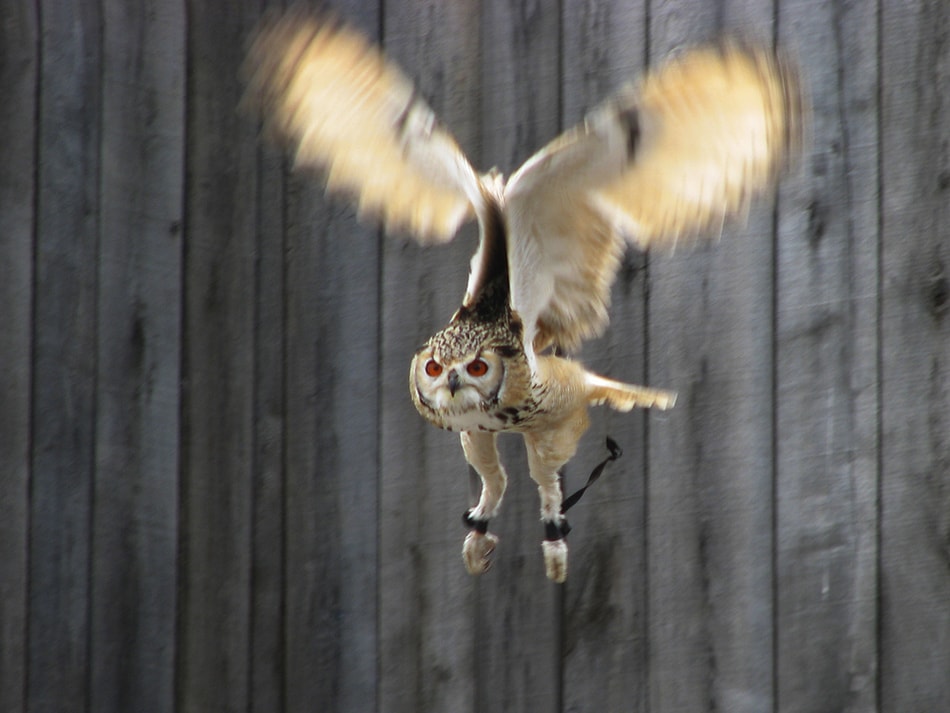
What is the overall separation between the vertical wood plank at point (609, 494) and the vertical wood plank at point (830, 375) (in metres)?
0.18

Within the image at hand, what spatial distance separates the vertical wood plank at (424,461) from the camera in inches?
71.6

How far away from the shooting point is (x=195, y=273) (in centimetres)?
197

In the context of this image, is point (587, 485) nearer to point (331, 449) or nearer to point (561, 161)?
point (561, 161)

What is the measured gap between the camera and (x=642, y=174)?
1130 mm

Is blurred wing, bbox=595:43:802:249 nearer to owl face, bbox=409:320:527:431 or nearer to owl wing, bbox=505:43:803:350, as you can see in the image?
owl wing, bbox=505:43:803:350

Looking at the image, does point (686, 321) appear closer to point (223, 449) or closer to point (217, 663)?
point (223, 449)

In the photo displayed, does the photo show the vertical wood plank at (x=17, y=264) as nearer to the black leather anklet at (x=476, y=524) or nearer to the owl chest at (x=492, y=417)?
the black leather anklet at (x=476, y=524)

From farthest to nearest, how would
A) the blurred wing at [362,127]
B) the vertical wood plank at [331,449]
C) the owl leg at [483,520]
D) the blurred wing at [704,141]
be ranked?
the vertical wood plank at [331,449], the owl leg at [483,520], the blurred wing at [362,127], the blurred wing at [704,141]

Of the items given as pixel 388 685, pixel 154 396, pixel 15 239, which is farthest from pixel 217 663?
pixel 15 239

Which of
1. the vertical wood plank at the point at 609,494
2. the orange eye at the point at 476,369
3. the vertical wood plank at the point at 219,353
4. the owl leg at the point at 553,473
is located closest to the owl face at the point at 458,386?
the orange eye at the point at 476,369

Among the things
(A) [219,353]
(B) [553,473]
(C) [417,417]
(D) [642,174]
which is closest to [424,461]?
(C) [417,417]

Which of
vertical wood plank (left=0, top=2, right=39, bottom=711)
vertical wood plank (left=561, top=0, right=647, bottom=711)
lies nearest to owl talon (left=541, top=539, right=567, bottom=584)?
vertical wood plank (left=561, top=0, right=647, bottom=711)

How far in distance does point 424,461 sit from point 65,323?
601 mm

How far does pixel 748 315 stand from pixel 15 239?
1.10 meters
